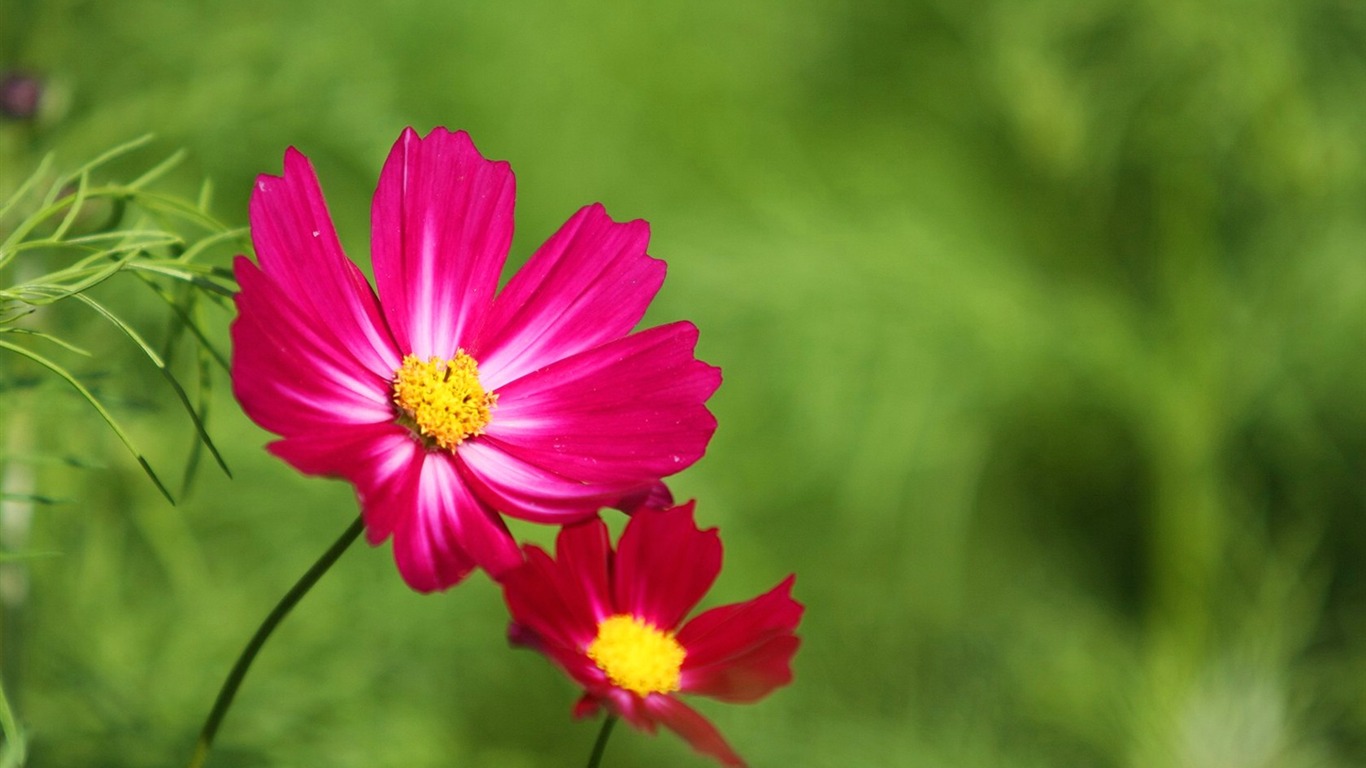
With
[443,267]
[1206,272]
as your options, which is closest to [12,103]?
[443,267]

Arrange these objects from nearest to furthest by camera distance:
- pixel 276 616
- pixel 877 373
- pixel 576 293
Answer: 1. pixel 276 616
2. pixel 576 293
3. pixel 877 373

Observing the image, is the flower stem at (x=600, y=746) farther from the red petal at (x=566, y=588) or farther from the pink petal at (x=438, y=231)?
the pink petal at (x=438, y=231)

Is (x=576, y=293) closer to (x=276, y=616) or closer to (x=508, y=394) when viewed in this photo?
(x=508, y=394)

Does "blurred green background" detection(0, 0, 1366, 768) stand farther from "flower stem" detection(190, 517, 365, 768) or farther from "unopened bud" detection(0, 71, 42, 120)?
"flower stem" detection(190, 517, 365, 768)

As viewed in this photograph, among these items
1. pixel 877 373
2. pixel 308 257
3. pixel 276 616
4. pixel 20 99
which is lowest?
pixel 276 616

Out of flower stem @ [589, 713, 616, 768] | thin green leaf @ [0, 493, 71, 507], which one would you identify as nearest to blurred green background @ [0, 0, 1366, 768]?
thin green leaf @ [0, 493, 71, 507]

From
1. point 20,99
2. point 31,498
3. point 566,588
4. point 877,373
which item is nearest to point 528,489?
point 566,588
